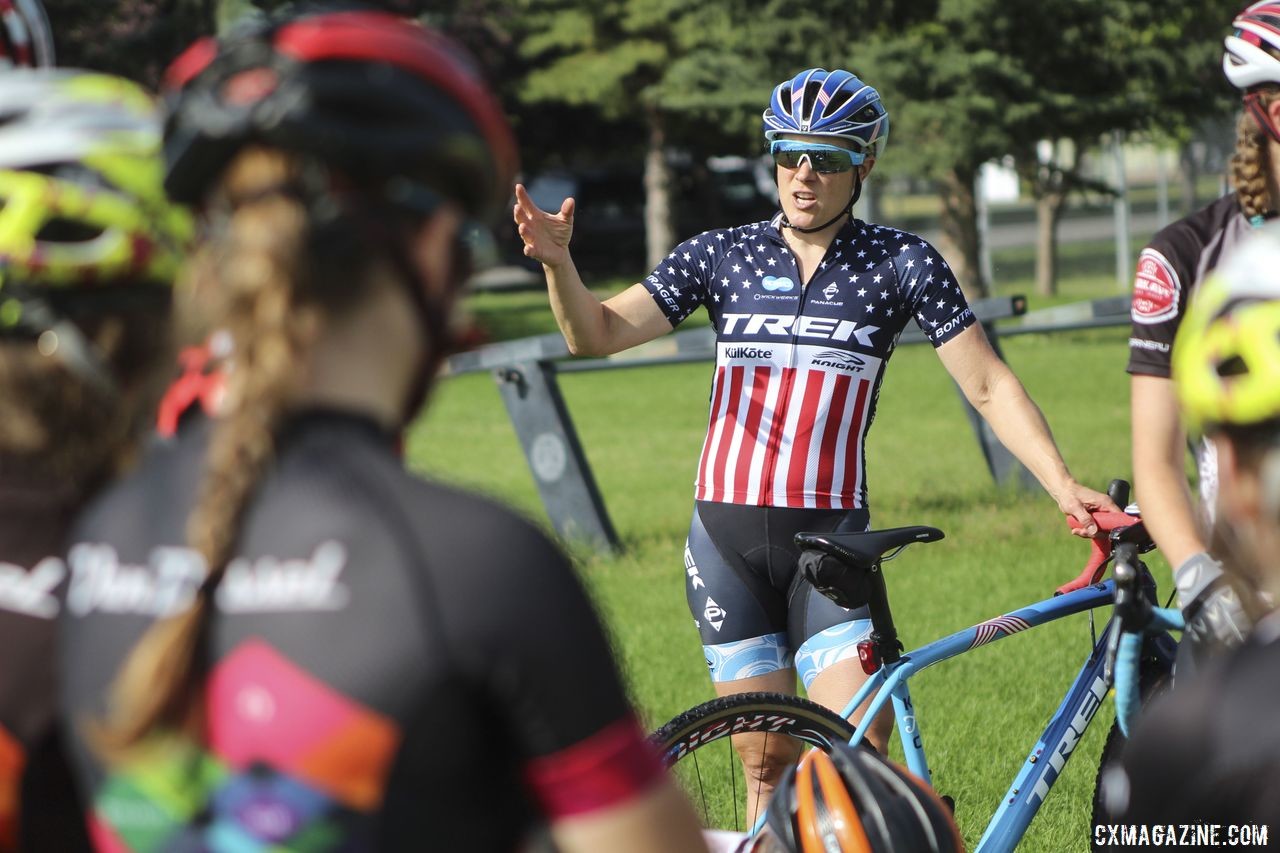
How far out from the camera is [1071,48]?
26.4 metres

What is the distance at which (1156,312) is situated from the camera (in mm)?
3777

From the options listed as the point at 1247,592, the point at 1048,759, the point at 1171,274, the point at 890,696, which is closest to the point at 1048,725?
the point at 1048,759

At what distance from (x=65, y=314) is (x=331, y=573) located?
0.69 metres

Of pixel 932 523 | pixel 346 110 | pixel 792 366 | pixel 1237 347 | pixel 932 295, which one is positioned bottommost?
pixel 932 523

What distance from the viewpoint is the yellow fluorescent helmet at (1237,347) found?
199cm

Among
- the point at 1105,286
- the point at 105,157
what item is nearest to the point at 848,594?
the point at 105,157

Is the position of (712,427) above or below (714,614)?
above

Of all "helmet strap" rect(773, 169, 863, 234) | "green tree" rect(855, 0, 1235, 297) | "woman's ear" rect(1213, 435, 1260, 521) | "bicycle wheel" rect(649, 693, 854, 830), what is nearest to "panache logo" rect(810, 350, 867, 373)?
"helmet strap" rect(773, 169, 863, 234)

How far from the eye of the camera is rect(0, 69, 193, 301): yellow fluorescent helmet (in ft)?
6.91

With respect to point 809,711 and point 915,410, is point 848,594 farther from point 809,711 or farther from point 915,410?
point 915,410

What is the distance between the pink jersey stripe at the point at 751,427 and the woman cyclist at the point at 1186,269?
5.16 ft

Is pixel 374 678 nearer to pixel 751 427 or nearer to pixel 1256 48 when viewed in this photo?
pixel 1256 48

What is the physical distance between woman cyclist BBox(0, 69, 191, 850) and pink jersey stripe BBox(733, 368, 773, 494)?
316 centimetres

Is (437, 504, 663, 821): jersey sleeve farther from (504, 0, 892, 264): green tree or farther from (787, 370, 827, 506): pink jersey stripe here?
(504, 0, 892, 264): green tree
